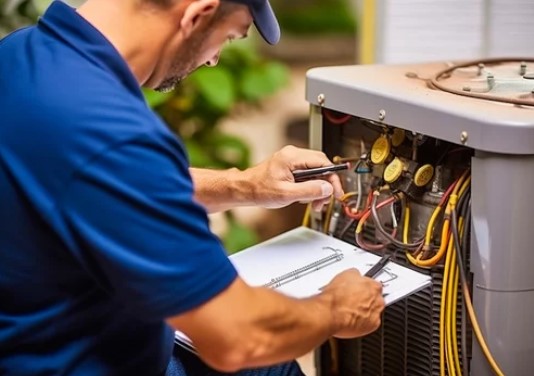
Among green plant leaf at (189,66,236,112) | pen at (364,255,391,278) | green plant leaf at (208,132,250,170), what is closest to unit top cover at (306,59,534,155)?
pen at (364,255,391,278)

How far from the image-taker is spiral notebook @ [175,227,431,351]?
1.27m

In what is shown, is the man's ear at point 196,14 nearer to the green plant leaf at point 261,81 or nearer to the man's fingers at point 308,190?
the man's fingers at point 308,190

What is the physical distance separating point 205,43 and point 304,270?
0.43m

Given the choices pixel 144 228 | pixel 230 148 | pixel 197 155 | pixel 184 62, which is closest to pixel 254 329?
pixel 144 228

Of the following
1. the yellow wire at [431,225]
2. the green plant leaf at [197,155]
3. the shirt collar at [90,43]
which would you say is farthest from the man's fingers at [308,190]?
the green plant leaf at [197,155]

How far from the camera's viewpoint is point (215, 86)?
7.51ft

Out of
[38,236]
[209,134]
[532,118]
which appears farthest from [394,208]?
[209,134]

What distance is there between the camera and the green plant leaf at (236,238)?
233cm

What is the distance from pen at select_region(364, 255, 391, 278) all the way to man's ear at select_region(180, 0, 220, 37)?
47cm

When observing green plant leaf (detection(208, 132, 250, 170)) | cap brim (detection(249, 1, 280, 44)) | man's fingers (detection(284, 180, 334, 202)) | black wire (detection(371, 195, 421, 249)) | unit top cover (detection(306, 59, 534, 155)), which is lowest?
green plant leaf (detection(208, 132, 250, 170))

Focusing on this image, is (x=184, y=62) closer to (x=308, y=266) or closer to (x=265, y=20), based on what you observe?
(x=265, y=20)

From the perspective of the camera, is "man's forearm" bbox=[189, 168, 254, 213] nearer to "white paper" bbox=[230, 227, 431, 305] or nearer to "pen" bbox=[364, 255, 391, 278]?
"white paper" bbox=[230, 227, 431, 305]

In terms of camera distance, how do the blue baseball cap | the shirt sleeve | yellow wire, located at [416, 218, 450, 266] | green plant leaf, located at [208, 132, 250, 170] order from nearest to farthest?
the shirt sleeve → the blue baseball cap → yellow wire, located at [416, 218, 450, 266] → green plant leaf, located at [208, 132, 250, 170]

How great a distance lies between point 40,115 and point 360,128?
681 millimetres
